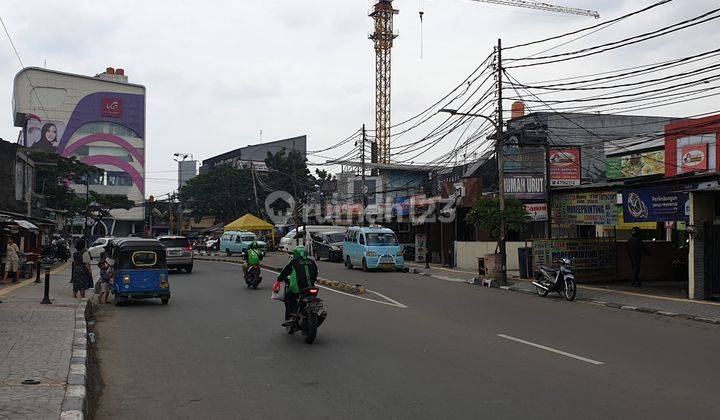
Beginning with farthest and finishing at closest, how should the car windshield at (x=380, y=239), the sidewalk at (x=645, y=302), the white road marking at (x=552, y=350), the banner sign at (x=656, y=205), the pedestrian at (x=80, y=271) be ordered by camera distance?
the car windshield at (x=380, y=239), the banner sign at (x=656, y=205), the pedestrian at (x=80, y=271), the sidewalk at (x=645, y=302), the white road marking at (x=552, y=350)

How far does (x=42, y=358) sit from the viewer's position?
8.92 m

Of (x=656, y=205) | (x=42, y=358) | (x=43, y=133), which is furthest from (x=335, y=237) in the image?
(x=43, y=133)

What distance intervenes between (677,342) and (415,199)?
26.4 m

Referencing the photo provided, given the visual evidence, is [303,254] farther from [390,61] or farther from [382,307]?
[390,61]

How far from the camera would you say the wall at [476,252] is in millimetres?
29938

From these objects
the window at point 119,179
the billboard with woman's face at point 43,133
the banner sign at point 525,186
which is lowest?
the banner sign at point 525,186

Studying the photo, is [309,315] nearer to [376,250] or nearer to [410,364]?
[410,364]

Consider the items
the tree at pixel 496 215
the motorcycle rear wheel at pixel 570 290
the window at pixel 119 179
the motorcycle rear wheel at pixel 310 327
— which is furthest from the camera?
the window at pixel 119 179

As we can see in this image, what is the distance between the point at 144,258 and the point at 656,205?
49.4 feet

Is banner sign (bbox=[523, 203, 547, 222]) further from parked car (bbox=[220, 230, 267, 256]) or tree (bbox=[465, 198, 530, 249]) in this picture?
parked car (bbox=[220, 230, 267, 256])

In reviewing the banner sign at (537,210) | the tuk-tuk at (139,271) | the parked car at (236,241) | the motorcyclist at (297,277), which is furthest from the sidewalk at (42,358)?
the parked car at (236,241)

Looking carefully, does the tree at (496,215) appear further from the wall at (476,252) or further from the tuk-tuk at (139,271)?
the tuk-tuk at (139,271)

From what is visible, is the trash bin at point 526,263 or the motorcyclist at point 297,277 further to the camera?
the trash bin at point 526,263

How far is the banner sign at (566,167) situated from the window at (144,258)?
20016 millimetres
